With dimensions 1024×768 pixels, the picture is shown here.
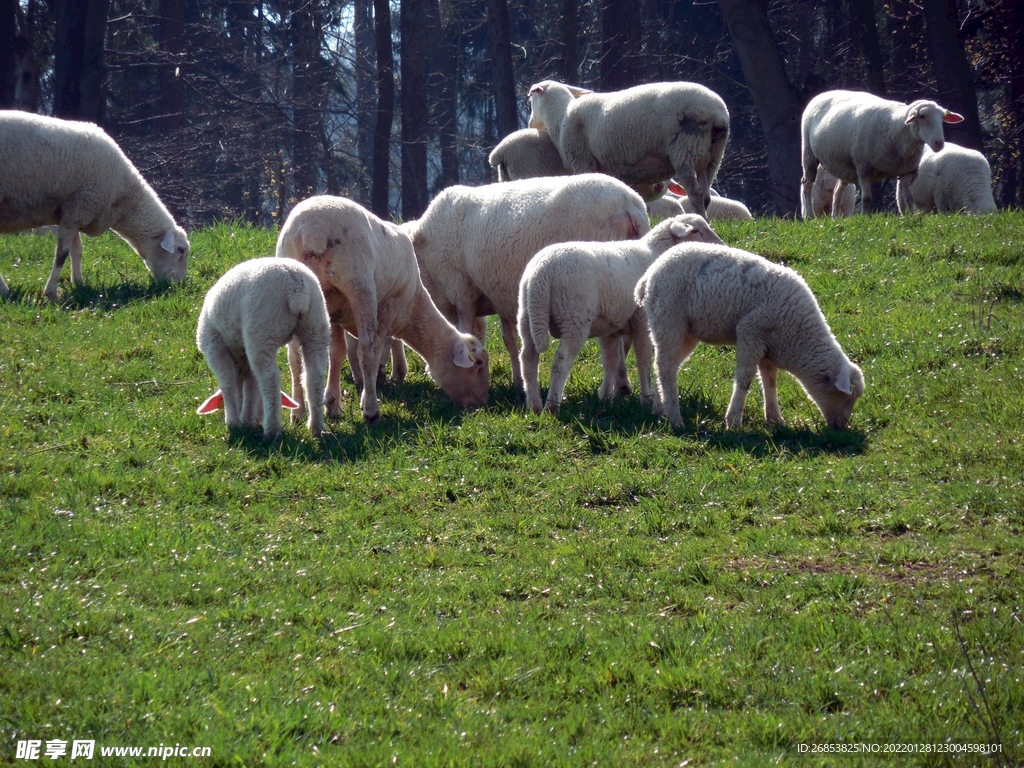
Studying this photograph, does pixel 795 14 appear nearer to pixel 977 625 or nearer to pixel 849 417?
pixel 849 417

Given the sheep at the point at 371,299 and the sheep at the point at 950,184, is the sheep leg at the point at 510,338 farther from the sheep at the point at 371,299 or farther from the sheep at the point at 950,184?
the sheep at the point at 950,184

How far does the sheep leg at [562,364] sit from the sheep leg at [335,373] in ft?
5.14

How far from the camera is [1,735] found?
3662 millimetres

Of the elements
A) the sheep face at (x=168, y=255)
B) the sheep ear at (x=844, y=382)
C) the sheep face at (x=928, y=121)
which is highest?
the sheep face at (x=928, y=121)

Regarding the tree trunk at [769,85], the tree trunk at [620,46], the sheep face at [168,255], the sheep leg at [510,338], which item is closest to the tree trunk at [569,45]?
the tree trunk at [620,46]

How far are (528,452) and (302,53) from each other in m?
24.4

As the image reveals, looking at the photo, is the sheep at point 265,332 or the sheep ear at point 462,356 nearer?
the sheep at point 265,332

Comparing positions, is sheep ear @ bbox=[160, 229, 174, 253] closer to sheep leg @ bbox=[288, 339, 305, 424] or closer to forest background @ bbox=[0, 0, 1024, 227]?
sheep leg @ bbox=[288, 339, 305, 424]

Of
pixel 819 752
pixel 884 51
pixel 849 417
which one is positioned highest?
pixel 884 51

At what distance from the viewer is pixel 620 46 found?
1969 cm

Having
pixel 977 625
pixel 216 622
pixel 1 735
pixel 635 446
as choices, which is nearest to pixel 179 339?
pixel 635 446

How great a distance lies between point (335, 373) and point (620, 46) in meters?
13.1

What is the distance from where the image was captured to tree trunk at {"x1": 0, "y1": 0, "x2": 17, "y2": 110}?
59.1 feet

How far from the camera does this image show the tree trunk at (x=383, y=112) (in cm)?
2472
